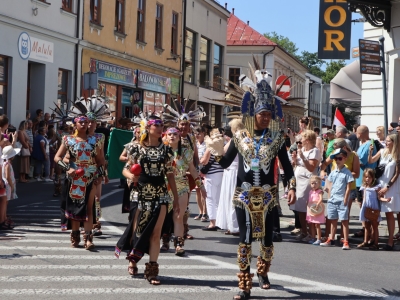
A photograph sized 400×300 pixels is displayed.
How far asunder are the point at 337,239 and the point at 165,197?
479cm

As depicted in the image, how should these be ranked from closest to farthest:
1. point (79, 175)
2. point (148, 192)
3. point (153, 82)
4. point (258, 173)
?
point (258, 173)
point (148, 192)
point (79, 175)
point (153, 82)

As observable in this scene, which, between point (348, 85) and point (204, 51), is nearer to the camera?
point (348, 85)

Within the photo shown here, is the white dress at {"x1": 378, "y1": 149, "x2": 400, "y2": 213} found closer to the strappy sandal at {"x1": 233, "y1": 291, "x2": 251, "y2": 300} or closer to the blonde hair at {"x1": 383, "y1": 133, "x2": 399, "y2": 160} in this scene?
the blonde hair at {"x1": 383, "y1": 133, "x2": 399, "y2": 160}

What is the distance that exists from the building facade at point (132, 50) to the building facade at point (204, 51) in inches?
62.0

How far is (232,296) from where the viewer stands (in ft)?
23.7

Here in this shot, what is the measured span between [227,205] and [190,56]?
2840 centimetres

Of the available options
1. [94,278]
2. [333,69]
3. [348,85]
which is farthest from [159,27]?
[333,69]

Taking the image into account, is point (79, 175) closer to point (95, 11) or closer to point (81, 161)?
point (81, 161)

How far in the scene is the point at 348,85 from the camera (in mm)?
19938

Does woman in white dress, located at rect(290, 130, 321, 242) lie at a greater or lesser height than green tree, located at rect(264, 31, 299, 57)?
lesser

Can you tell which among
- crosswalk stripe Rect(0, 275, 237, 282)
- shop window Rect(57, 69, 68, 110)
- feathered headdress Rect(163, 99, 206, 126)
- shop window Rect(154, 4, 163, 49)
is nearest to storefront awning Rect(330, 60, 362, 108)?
feathered headdress Rect(163, 99, 206, 126)

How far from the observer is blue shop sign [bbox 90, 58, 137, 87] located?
27703 millimetres

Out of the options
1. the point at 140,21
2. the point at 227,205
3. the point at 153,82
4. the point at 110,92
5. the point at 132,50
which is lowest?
the point at 227,205

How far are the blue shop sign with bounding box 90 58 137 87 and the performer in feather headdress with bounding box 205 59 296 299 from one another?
66.3 feet
